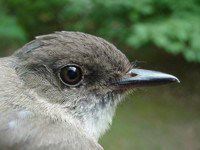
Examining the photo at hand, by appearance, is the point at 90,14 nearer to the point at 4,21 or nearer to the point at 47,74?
the point at 4,21

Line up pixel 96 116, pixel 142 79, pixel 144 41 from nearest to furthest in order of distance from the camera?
pixel 96 116
pixel 142 79
pixel 144 41

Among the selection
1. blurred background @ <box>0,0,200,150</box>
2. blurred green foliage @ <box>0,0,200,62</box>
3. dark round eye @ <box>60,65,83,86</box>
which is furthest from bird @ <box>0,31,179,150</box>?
blurred green foliage @ <box>0,0,200,62</box>

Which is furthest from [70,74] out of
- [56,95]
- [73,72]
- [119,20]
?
[119,20]

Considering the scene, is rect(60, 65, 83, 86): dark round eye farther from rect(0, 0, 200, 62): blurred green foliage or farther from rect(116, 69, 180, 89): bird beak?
rect(0, 0, 200, 62): blurred green foliage

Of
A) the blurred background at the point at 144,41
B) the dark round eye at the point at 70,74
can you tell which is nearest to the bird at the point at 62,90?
the dark round eye at the point at 70,74

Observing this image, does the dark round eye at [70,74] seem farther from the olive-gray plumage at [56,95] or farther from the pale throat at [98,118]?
the pale throat at [98,118]

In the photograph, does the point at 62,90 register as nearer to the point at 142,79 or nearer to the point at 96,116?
the point at 96,116

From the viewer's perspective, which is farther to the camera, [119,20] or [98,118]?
[119,20]

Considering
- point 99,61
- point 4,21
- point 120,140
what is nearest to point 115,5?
point 4,21
